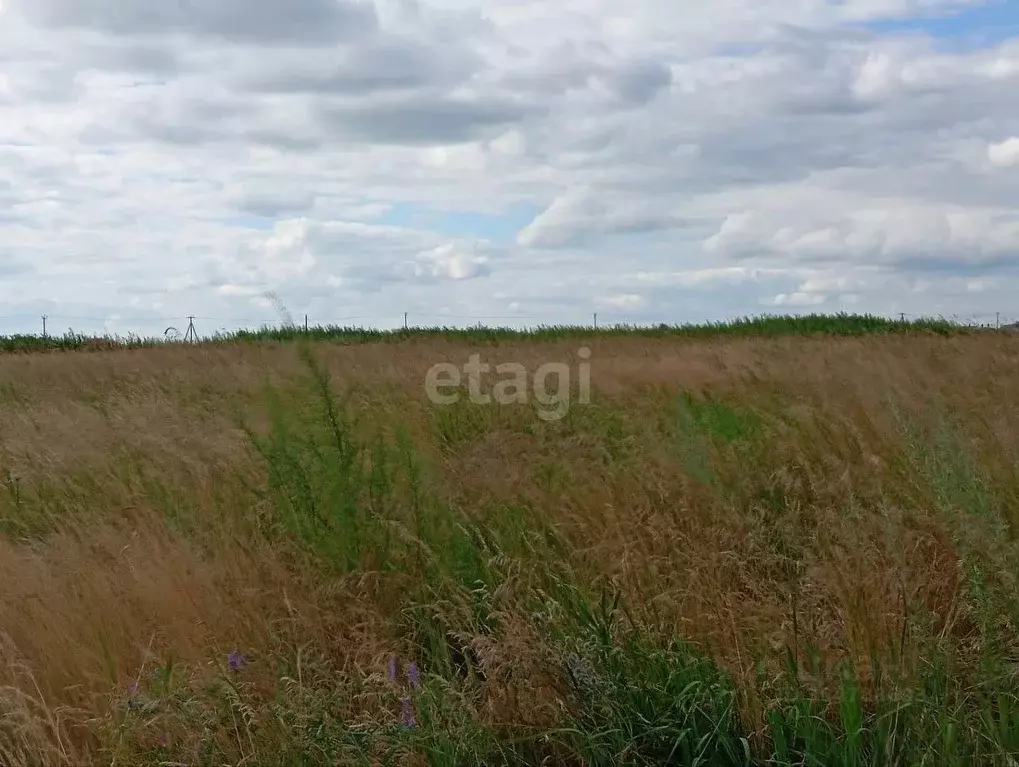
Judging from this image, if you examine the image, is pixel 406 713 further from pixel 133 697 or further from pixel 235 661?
pixel 133 697

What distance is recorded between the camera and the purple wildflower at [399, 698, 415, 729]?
8.48ft

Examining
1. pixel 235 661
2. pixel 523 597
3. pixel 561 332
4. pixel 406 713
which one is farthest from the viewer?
pixel 561 332

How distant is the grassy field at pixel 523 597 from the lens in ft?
8.29

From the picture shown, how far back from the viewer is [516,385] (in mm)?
9766

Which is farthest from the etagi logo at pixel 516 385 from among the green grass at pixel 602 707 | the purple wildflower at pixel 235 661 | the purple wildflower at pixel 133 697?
the purple wildflower at pixel 133 697

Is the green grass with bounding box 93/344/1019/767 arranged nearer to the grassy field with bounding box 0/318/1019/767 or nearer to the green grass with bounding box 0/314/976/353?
the grassy field with bounding box 0/318/1019/767

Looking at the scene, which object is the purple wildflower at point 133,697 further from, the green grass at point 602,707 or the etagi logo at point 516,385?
the etagi logo at point 516,385

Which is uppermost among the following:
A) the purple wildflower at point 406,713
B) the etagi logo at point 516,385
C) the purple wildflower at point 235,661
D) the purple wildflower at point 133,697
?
the etagi logo at point 516,385

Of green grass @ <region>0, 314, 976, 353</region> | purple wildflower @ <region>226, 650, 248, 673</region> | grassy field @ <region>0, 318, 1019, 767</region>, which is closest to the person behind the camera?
grassy field @ <region>0, 318, 1019, 767</region>

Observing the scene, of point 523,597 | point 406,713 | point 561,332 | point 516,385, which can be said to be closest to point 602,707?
point 406,713

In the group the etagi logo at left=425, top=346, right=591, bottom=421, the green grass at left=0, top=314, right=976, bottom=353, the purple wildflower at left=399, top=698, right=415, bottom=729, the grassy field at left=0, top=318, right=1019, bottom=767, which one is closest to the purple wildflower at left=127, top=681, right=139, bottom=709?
the grassy field at left=0, top=318, right=1019, bottom=767

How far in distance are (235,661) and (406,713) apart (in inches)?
24.1

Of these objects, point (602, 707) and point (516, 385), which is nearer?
point (602, 707)

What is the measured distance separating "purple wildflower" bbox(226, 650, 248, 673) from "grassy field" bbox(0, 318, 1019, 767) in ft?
0.05
